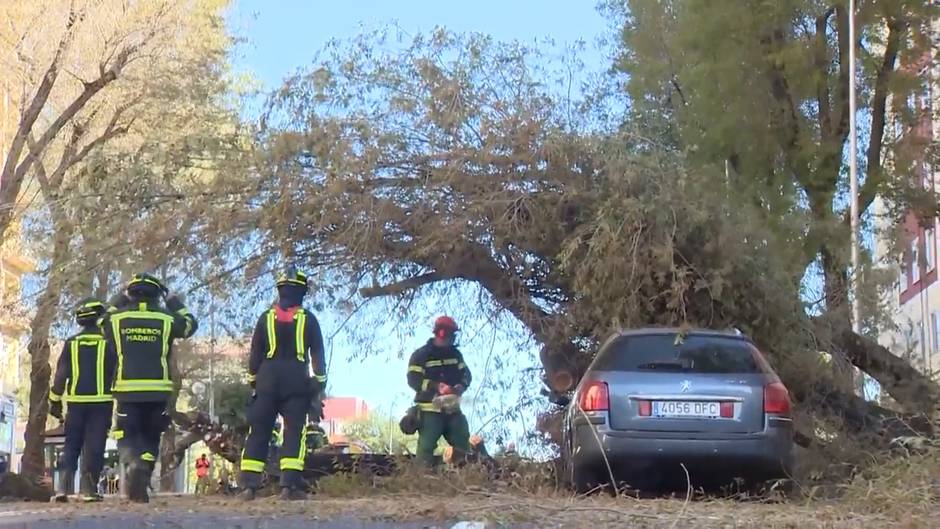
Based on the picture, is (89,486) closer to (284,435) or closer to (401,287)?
(284,435)

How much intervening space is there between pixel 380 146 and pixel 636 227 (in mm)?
2553

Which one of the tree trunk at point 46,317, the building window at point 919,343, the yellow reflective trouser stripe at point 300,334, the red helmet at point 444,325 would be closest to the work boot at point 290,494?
the yellow reflective trouser stripe at point 300,334

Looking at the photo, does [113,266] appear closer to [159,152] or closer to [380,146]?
[159,152]

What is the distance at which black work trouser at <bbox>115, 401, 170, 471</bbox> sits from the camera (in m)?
9.85

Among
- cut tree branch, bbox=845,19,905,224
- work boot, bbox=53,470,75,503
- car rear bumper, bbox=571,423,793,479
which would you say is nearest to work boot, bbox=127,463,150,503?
work boot, bbox=53,470,75,503

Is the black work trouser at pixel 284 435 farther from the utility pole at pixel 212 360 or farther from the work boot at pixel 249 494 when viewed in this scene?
the utility pole at pixel 212 360

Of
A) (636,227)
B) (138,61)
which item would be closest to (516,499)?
(636,227)

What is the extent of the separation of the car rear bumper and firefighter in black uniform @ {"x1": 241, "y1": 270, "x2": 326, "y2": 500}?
2241 mm

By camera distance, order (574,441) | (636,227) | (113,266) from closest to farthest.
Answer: (574,441), (636,227), (113,266)

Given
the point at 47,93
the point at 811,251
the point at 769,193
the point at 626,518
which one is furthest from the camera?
the point at 47,93

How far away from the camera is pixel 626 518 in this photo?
23.0 feet

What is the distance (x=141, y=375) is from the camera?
977 cm

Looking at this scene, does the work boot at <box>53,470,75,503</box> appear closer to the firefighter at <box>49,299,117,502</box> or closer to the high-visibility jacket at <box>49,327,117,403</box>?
the firefighter at <box>49,299,117,502</box>

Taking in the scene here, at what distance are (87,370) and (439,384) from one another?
3.41 m
